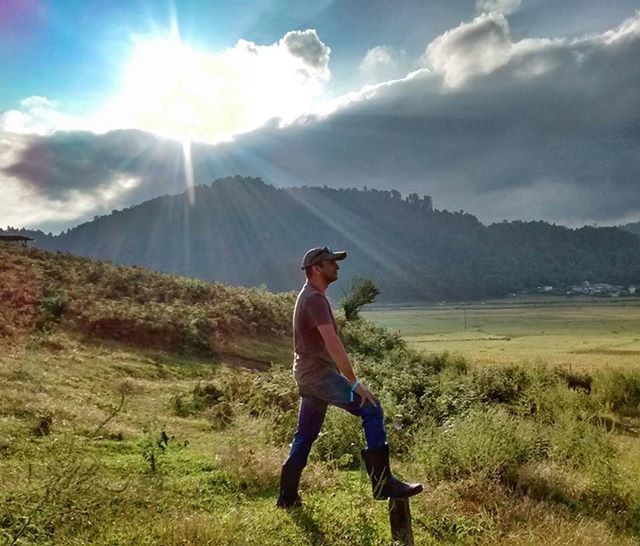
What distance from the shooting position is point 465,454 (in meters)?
7.46

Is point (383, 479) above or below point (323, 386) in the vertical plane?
below

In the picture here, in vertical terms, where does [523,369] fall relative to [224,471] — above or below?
below

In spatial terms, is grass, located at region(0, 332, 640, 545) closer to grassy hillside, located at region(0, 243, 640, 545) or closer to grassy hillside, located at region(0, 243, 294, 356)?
grassy hillside, located at region(0, 243, 640, 545)

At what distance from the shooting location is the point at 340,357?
15.7ft

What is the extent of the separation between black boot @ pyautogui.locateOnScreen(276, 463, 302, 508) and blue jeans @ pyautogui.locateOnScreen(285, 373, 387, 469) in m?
0.05

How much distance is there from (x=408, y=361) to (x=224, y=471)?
20.2 meters

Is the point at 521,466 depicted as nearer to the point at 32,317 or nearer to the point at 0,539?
the point at 0,539

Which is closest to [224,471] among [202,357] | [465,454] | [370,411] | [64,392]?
[370,411]

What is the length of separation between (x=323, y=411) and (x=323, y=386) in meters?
0.39

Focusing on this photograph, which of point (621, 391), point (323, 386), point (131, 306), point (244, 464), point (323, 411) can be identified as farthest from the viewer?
point (621, 391)

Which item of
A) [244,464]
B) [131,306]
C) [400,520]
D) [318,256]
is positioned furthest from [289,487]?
[131,306]

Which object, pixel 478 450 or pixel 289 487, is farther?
pixel 478 450

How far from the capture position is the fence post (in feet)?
15.8

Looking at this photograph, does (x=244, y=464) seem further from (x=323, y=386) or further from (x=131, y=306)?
(x=131, y=306)
